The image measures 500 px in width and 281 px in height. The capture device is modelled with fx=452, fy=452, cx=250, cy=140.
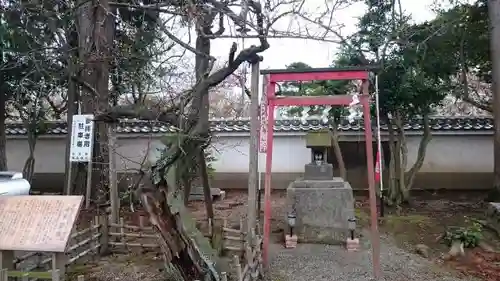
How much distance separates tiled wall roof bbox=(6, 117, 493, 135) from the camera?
41.8ft

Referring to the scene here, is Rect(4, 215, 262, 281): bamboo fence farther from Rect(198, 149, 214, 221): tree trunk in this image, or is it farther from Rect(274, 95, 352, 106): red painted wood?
Rect(274, 95, 352, 106): red painted wood

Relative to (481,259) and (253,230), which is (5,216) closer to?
(253,230)

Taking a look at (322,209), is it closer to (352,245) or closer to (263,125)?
(352,245)

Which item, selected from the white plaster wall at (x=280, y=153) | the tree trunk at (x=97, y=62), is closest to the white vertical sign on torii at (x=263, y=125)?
the tree trunk at (x=97, y=62)

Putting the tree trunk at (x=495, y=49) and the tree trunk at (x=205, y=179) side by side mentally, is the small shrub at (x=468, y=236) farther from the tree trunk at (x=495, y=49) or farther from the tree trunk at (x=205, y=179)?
the tree trunk at (x=205, y=179)

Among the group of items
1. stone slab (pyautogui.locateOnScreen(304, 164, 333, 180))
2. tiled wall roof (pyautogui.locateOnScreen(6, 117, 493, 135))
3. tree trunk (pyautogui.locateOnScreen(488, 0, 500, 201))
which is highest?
tree trunk (pyautogui.locateOnScreen(488, 0, 500, 201))

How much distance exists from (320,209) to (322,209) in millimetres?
33

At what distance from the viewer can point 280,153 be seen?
44.7 feet

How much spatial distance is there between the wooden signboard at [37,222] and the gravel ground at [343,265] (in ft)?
8.21

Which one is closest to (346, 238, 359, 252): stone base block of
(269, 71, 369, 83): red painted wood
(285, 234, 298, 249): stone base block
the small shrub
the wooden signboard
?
(285, 234, 298, 249): stone base block

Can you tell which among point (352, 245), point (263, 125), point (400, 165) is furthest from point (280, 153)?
point (263, 125)

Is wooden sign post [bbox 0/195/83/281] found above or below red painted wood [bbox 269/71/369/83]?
below

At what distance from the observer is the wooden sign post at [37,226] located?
4.61 metres

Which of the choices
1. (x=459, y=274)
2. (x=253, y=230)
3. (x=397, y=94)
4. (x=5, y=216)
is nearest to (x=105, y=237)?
(x=5, y=216)
